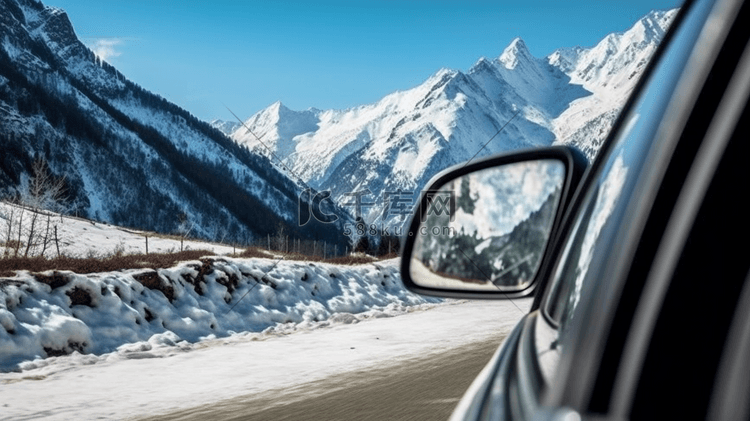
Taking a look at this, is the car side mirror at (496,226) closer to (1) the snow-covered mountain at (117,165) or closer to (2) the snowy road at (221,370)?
(2) the snowy road at (221,370)

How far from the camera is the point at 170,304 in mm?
11125

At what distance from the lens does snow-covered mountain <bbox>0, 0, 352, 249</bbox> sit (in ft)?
440

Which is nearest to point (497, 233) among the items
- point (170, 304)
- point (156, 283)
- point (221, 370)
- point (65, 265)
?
point (221, 370)

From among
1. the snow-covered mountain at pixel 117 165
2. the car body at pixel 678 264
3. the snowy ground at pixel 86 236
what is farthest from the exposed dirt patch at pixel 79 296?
the snow-covered mountain at pixel 117 165

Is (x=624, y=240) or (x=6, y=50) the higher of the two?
(x=6, y=50)

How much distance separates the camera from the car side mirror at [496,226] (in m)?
2.15

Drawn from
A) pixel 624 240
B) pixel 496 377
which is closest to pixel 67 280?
pixel 496 377

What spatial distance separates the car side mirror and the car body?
1164mm

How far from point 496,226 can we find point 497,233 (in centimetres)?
3

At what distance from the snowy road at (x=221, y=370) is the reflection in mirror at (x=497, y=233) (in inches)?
113

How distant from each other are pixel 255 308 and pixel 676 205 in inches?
478

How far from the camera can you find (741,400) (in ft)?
1.70

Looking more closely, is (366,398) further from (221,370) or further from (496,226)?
(496,226)

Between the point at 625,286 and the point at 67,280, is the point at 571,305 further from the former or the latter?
the point at 67,280
